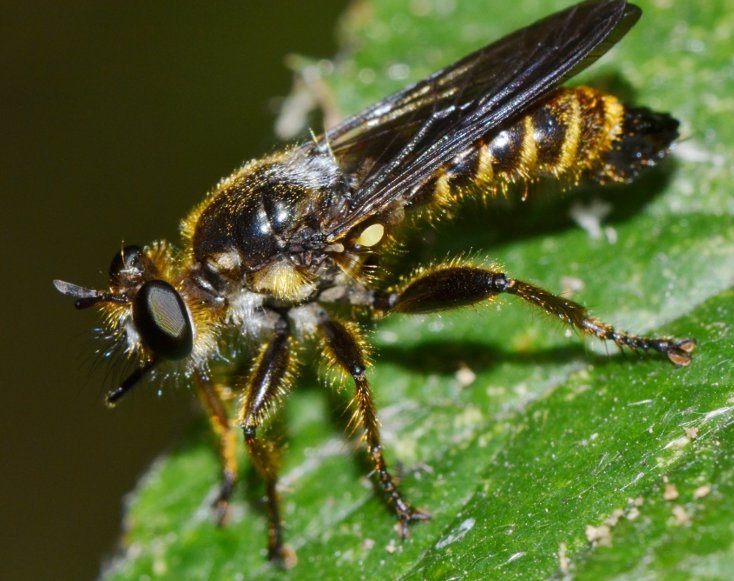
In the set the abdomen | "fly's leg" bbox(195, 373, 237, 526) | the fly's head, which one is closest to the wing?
the abdomen

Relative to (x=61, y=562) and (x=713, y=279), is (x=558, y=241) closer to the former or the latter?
(x=713, y=279)

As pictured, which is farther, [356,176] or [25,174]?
[25,174]

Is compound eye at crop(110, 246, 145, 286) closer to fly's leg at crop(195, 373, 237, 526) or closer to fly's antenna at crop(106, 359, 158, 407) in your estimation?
fly's antenna at crop(106, 359, 158, 407)

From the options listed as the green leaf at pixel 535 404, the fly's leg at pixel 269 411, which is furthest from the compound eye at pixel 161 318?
the green leaf at pixel 535 404

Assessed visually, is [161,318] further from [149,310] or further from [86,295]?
[86,295]

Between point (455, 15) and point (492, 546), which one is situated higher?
point (455, 15)

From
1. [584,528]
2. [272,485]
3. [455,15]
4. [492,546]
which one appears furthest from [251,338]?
[455,15]

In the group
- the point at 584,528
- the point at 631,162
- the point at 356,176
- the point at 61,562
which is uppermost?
the point at 356,176

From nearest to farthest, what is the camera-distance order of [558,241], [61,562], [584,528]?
[584,528] → [558,241] → [61,562]
